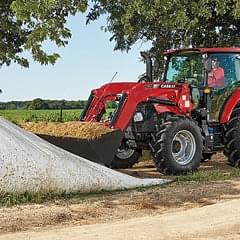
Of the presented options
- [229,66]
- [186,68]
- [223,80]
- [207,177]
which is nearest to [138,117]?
[186,68]

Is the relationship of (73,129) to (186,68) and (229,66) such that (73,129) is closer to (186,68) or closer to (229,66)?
(186,68)

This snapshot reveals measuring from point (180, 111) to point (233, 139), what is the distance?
1.25 metres

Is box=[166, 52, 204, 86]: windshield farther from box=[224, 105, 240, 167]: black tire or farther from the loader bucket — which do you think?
the loader bucket

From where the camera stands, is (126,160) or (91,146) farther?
(126,160)

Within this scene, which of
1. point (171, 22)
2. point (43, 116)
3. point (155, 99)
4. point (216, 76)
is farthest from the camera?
point (43, 116)

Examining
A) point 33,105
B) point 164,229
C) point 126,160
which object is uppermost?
point 33,105

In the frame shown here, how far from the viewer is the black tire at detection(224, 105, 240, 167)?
40.8ft

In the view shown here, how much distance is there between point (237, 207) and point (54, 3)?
7221mm

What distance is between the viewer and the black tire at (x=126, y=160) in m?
13.1

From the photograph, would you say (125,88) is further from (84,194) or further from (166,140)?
(84,194)

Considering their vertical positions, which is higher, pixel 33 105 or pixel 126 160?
pixel 33 105

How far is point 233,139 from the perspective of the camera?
12.5 m

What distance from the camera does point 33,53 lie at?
47.9 ft

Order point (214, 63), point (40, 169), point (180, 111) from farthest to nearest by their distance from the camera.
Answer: point (214, 63) < point (180, 111) < point (40, 169)
